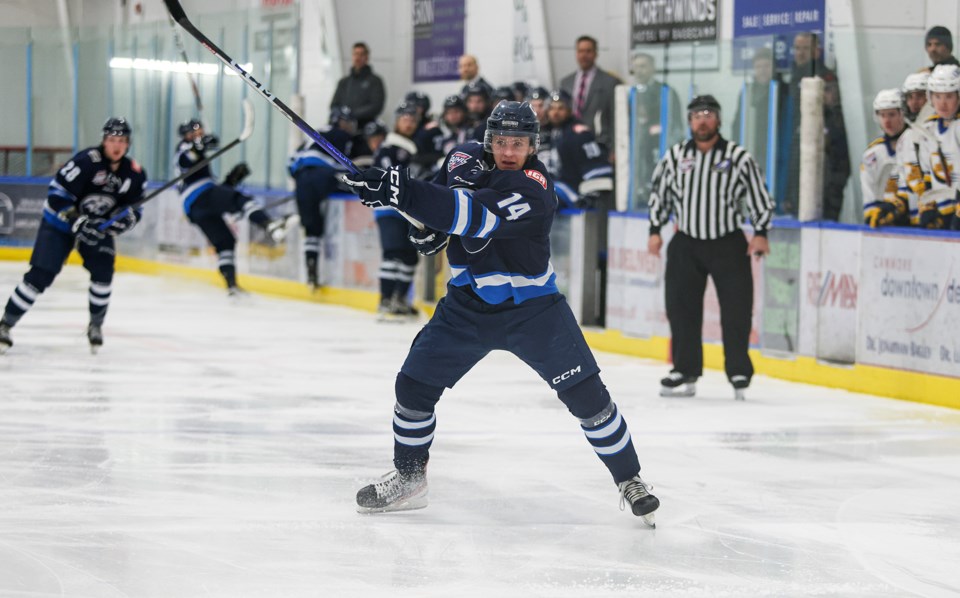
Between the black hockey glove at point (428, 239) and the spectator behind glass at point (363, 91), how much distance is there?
8.29 m

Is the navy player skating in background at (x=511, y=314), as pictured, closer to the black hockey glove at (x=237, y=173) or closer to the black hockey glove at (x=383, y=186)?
the black hockey glove at (x=383, y=186)

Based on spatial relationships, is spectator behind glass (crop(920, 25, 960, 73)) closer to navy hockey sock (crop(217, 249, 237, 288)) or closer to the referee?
the referee

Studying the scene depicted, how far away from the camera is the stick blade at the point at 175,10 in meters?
5.10

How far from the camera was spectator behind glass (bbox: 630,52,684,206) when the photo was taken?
366 inches

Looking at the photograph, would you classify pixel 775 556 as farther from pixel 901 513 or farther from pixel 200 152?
pixel 200 152

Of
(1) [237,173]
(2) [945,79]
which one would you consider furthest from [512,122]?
(1) [237,173]

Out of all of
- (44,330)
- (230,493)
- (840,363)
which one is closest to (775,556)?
(230,493)

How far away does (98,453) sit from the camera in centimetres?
554

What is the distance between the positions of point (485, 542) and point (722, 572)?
0.68m

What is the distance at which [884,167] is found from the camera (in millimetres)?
7715

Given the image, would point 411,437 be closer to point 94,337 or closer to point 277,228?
point 94,337

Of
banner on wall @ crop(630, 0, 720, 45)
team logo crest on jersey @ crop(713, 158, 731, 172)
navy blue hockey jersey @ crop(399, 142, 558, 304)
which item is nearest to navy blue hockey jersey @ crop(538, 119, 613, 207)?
banner on wall @ crop(630, 0, 720, 45)

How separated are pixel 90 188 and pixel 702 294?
132 inches

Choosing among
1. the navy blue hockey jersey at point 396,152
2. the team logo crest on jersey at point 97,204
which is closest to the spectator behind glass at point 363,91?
the navy blue hockey jersey at point 396,152
